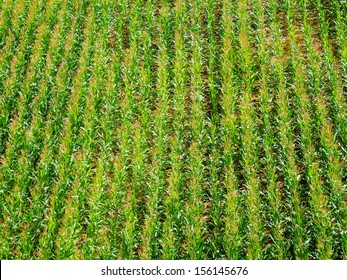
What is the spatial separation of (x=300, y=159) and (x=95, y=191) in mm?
2581

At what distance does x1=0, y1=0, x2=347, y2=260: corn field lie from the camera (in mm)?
5848

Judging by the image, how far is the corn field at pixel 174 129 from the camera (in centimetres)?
585

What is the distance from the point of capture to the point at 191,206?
6020mm

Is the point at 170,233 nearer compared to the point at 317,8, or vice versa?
the point at 170,233

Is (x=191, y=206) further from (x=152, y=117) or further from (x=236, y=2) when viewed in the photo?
(x=236, y=2)

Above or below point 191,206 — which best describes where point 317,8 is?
above

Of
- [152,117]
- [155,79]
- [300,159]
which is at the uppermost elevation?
[155,79]

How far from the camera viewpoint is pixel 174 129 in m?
6.89

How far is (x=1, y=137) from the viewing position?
689 cm
